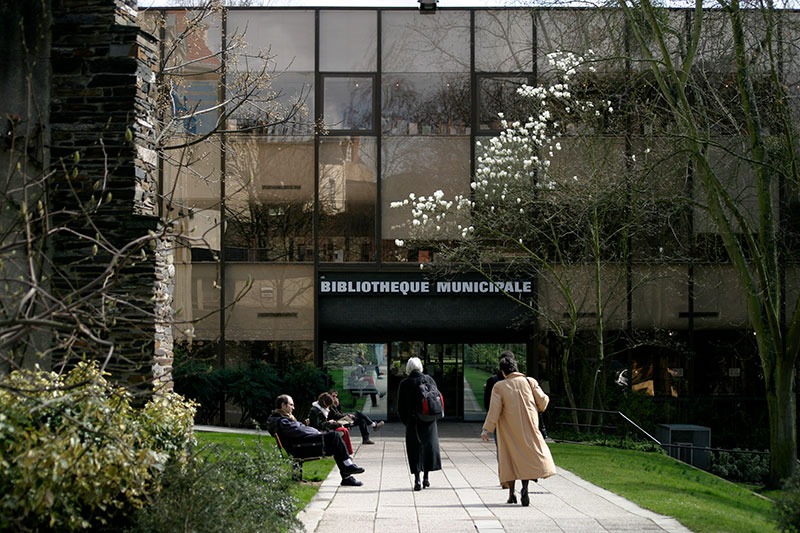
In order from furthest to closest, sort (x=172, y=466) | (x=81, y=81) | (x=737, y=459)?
(x=737, y=459)
(x=81, y=81)
(x=172, y=466)

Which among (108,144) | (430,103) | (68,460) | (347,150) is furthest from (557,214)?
(68,460)

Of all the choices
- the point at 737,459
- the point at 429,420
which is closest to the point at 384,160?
the point at 737,459

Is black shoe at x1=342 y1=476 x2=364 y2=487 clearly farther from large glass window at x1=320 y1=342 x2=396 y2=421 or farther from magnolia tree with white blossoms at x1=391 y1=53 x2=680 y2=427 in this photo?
large glass window at x1=320 y1=342 x2=396 y2=421

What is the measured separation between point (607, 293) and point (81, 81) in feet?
52.7

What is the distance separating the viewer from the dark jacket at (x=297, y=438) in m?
12.3

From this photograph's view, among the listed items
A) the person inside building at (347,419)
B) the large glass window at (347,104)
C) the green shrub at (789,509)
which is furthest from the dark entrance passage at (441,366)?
the green shrub at (789,509)

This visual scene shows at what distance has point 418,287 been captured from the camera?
24.3 m

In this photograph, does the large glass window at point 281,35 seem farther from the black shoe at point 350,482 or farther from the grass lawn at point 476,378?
the black shoe at point 350,482

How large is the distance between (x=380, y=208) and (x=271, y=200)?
284cm

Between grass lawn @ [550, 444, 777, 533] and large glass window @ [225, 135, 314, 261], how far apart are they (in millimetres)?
9098

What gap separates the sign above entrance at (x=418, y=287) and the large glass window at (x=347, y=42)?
562 cm

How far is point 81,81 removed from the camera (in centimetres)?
1140

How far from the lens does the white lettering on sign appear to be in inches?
952

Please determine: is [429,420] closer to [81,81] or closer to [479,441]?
[81,81]
